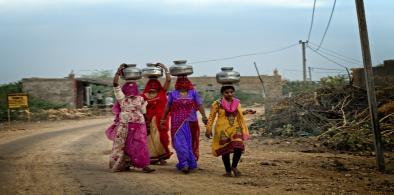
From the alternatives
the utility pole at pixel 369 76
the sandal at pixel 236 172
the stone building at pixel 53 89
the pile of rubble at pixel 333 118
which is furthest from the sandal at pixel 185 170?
the stone building at pixel 53 89

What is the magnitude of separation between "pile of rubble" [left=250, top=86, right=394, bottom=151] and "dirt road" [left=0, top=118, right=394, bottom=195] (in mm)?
960

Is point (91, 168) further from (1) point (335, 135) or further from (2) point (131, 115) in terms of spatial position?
(1) point (335, 135)

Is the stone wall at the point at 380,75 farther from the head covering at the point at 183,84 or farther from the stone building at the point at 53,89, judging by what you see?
the stone building at the point at 53,89

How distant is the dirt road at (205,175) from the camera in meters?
7.09

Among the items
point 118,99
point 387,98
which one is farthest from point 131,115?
point 387,98

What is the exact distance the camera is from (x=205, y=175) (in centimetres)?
846

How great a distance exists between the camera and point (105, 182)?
765 cm

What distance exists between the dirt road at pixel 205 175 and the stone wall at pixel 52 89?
2578cm

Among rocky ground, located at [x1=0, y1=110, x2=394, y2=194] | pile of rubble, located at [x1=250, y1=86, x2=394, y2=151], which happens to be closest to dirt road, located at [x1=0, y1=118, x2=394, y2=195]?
rocky ground, located at [x1=0, y1=110, x2=394, y2=194]

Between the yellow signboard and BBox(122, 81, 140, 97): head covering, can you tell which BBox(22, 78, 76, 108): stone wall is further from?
BBox(122, 81, 140, 97): head covering

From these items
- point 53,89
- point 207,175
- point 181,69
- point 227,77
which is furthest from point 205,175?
point 53,89

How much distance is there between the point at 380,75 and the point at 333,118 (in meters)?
2.86

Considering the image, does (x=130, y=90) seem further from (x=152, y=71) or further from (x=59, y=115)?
(x=59, y=115)

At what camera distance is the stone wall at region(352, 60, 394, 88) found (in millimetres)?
15250
